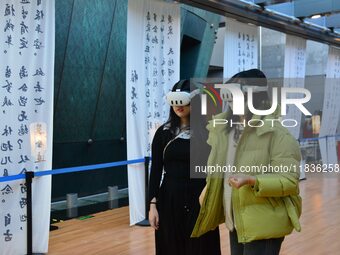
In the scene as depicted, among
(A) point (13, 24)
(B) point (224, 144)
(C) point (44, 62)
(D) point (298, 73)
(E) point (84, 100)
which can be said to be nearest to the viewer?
(B) point (224, 144)

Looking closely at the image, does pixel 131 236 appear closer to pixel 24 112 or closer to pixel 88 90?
pixel 24 112

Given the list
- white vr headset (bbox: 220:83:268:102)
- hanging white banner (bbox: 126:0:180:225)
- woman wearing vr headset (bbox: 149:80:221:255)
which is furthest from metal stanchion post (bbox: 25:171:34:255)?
white vr headset (bbox: 220:83:268:102)

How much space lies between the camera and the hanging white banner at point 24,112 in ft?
13.8

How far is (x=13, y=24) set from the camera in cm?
424

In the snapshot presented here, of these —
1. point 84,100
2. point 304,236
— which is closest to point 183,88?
point 304,236

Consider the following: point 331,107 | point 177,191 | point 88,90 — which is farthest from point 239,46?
point 177,191

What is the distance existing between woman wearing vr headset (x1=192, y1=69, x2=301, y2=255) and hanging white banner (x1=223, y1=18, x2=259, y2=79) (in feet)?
16.1

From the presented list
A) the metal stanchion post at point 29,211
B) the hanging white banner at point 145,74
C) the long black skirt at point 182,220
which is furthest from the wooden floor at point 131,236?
the long black skirt at point 182,220

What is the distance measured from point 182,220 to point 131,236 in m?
2.63

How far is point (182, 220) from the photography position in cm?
275

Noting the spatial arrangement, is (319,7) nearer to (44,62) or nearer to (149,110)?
(149,110)

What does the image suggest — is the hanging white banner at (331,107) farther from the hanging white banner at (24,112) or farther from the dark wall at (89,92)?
the hanging white banner at (24,112)

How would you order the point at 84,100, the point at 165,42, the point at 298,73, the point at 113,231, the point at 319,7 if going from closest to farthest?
the point at 113,231, the point at 165,42, the point at 319,7, the point at 84,100, the point at 298,73

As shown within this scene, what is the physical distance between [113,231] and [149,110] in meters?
1.57
